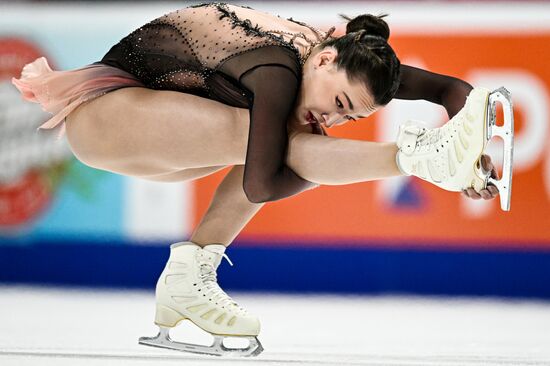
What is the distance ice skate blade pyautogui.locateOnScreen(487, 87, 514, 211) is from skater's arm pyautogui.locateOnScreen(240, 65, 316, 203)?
1.51ft

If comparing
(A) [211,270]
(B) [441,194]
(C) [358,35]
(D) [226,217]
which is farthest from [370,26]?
(B) [441,194]

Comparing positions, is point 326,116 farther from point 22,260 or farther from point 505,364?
point 22,260

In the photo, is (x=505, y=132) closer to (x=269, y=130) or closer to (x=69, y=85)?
(x=269, y=130)

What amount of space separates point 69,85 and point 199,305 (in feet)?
2.33

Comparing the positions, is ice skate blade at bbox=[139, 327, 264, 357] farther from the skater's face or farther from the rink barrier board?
the rink barrier board

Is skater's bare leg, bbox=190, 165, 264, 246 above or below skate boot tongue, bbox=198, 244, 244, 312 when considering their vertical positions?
above

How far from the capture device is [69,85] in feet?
7.93

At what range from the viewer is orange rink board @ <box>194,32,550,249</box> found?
157 inches

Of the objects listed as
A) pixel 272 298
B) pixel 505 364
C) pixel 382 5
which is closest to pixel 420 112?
pixel 382 5

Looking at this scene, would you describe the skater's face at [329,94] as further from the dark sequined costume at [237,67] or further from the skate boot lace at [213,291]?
the skate boot lace at [213,291]

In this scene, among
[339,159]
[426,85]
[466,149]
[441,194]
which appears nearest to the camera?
[466,149]

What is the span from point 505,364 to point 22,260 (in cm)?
270

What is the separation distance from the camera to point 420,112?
4.02 metres

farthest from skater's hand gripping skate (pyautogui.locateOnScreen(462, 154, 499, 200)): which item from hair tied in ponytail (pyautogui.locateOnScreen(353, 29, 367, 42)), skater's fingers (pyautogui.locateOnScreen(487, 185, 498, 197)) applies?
hair tied in ponytail (pyautogui.locateOnScreen(353, 29, 367, 42))
